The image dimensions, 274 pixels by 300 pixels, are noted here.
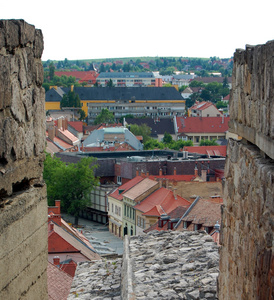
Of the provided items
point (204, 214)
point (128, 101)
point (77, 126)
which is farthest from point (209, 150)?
point (128, 101)

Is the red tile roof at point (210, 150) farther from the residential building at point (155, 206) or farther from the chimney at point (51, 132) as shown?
the residential building at point (155, 206)

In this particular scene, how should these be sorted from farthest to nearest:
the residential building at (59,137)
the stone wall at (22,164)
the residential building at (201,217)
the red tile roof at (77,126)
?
the red tile roof at (77,126) → the residential building at (59,137) → the residential building at (201,217) → the stone wall at (22,164)

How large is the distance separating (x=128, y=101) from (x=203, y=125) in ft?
93.2

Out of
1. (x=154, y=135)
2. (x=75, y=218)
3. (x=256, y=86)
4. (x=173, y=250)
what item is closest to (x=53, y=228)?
(x=173, y=250)

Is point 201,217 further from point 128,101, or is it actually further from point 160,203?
point 128,101

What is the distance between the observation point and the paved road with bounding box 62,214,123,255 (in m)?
39.4

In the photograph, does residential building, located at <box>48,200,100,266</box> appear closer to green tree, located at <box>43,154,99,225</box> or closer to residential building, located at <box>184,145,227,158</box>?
green tree, located at <box>43,154,99,225</box>

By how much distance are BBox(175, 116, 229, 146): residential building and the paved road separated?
39954 millimetres

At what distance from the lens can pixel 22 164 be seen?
4363 millimetres

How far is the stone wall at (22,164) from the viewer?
3.98 m

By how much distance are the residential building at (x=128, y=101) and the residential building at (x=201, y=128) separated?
24117mm

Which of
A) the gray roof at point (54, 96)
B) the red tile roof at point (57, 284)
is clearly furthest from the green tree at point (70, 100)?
the red tile roof at point (57, 284)

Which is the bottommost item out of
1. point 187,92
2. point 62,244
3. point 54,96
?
point 187,92

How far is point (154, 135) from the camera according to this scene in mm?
93938
